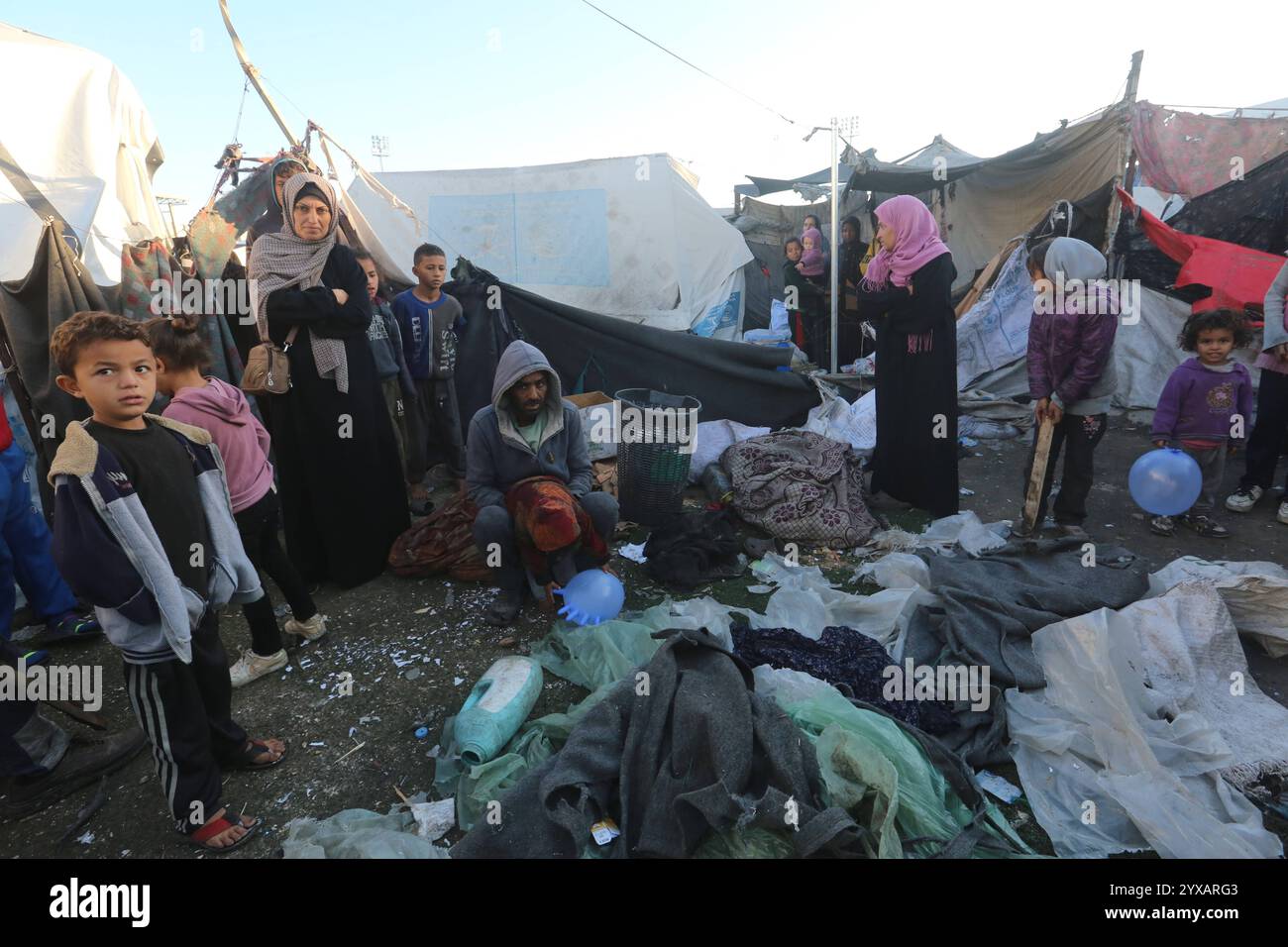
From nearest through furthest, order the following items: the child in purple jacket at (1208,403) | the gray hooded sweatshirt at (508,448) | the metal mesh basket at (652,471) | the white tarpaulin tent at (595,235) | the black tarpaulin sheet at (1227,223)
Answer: the gray hooded sweatshirt at (508,448), the child in purple jacket at (1208,403), the metal mesh basket at (652,471), the black tarpaulin sheet at (1227,223), the white tarpaulin tent at (595,235)

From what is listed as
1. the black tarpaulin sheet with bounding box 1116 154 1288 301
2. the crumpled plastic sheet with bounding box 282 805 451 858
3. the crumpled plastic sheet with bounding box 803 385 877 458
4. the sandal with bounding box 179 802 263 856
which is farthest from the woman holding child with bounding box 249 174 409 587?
the black tarpaulin sheet with bounding box 1116 154 1288 301

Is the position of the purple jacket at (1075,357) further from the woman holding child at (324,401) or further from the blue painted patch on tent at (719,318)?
the blue painted patch on tent at (719,318)

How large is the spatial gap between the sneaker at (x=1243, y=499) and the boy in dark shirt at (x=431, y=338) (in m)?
5.60

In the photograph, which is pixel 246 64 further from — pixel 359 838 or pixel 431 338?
pixel 359 838

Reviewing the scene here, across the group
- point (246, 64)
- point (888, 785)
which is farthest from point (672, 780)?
point (246, 64)

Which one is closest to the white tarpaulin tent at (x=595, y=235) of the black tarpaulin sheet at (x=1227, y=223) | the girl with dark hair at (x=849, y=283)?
the girl with dark hair at (x=849, y=283)

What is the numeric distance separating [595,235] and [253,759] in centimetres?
725

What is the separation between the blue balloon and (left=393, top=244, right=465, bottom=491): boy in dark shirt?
470cm

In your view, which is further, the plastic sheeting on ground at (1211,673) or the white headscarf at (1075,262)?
the white headscarf at (1075,262)

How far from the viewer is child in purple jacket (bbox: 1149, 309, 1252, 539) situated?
4.16 meters

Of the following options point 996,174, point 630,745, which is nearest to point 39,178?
point 630,745

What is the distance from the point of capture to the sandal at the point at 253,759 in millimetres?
2389

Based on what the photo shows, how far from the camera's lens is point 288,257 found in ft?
10.9

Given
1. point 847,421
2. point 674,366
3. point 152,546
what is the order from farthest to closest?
point 674,366 → point 847,421 → point 152,546
